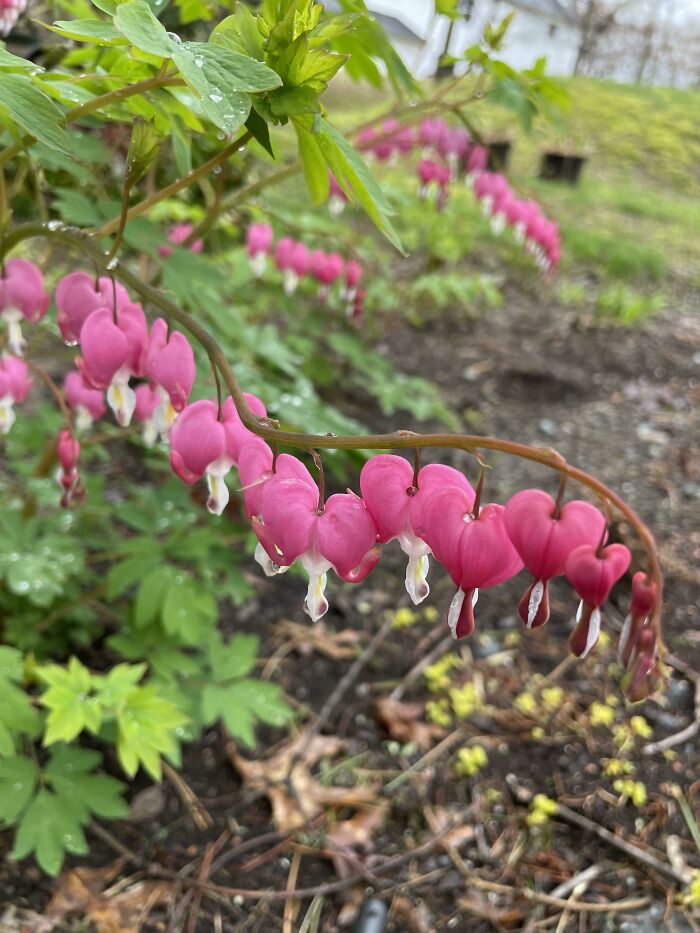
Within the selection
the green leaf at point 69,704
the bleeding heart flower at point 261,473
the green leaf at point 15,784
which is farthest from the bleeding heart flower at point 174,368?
the green leaf at point 15,784

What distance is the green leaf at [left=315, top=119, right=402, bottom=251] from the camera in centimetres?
80

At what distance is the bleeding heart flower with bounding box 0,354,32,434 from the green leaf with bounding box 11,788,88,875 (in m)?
0.76

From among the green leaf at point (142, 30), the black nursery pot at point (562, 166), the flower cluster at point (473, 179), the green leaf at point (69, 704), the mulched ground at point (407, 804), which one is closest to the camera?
the green leaf at point (142, 30)

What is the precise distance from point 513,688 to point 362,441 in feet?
6.02

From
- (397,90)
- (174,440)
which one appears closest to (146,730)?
(174,440)

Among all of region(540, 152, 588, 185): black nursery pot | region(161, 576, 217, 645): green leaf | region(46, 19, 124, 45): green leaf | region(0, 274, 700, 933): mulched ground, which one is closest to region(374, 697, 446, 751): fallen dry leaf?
region(0, 274, 700, 933): mulched ground

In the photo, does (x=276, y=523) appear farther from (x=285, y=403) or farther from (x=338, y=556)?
(x=285, y=403)

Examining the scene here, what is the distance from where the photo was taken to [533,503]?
2.47 feet

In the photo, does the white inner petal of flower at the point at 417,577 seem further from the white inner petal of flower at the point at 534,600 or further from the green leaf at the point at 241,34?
the green leaf at the point at 241,34

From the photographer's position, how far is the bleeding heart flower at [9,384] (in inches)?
49.9

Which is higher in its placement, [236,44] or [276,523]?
[236,44]

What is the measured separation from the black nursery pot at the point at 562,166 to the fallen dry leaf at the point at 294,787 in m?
9.42

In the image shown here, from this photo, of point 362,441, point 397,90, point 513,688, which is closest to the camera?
point 362,441

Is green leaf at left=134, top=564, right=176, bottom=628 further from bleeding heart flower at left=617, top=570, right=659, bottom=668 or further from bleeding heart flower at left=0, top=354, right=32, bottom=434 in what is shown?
bleeding heart flower at left=617, top=570, right=659, bottom=668
